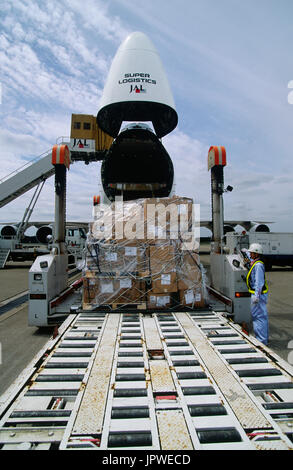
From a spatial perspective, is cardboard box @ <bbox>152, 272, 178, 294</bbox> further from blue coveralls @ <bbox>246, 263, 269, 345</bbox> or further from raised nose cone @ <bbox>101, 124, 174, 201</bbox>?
raised nose cone @ <bbox>101, 124, 174, 201</bbox>

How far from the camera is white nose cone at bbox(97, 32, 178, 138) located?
20.8 feet

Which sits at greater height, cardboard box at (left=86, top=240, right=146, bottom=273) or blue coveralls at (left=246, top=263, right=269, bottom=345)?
cardboard box at (left=86, top=240, right=146, bottom=273)

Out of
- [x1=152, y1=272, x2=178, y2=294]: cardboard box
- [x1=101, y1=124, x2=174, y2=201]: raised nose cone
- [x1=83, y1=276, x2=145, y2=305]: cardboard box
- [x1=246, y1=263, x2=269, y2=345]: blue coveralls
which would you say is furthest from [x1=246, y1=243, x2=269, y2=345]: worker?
[x1=101, y1=124, x2=174, y2=201]: raised nose cone

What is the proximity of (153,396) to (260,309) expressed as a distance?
9.96 ft

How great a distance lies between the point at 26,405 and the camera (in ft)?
6.90

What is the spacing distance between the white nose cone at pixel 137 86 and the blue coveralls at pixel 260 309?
442 centimetres

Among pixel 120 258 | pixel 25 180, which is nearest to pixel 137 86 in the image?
pixel 120 258

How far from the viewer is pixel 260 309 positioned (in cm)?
463

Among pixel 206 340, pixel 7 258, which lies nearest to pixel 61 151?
pixel 206 340

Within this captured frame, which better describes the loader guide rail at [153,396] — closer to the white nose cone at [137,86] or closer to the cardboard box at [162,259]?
the cardboard box at [162,259]

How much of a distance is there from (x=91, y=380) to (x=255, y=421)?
1343 mm

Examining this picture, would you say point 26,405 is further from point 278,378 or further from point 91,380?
point 278,378

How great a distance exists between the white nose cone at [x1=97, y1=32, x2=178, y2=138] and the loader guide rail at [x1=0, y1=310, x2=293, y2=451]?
207 inches

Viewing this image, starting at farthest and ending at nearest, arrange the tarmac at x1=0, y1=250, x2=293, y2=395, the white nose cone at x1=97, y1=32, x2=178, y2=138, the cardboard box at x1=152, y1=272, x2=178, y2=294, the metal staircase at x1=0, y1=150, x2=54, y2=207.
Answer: the metal staircase at x1=0, y1=150, x2=54, y2=207 → the white nose cone at x1=97, y1=32, x2=178, y2=138 → the cardboard box at x1=152, y1=272, x2=178, y2=294 → the tarmac at x1=0, y1=250, x2=293, y2=395
